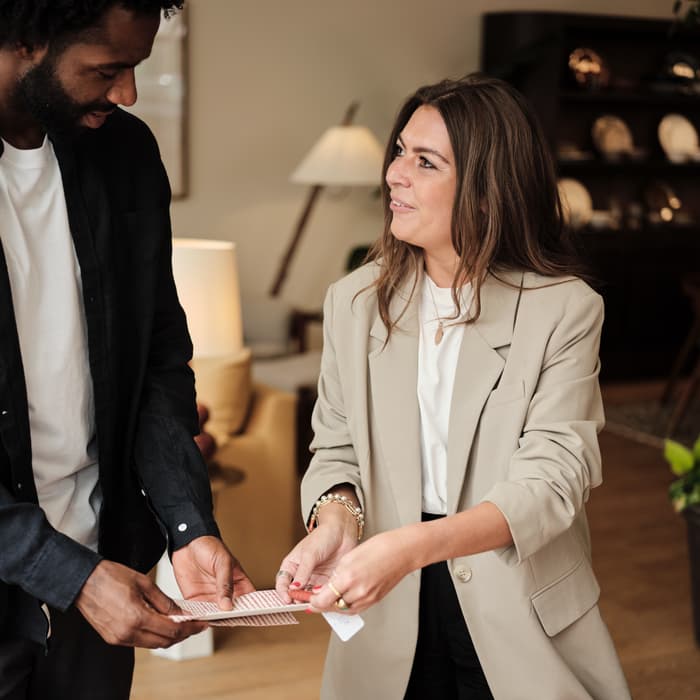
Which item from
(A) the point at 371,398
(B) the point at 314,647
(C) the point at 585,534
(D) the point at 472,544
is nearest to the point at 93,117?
(A) the point at 371,398

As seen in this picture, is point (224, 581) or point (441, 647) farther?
point (441, 647)

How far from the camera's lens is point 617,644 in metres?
3.67

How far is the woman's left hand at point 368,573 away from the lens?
58.8 inches

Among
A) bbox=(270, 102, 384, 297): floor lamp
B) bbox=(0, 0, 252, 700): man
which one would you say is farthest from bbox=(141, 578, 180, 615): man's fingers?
bbox=(270, 102, 384, 297): floor lamp

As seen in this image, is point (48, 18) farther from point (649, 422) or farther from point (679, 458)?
point (649, 422)

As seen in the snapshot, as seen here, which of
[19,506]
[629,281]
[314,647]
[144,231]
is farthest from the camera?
[629,281]

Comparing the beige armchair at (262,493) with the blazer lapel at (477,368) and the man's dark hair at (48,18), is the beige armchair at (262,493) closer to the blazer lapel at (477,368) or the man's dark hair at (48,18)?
the blazer lapel at (477,368)

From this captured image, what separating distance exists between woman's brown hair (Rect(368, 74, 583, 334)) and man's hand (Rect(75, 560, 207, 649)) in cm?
67

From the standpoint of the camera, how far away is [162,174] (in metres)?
1.76

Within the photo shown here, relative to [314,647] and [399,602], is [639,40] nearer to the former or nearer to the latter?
[314,647]

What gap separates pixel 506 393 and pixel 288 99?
18.2 ft

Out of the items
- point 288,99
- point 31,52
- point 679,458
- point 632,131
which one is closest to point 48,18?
point 31,52

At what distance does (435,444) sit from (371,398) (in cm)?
14

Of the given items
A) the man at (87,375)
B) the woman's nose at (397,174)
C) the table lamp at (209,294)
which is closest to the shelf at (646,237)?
the table lamp at (209,294)
